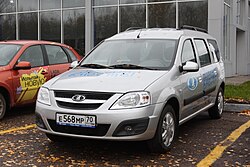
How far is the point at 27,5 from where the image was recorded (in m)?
19.5

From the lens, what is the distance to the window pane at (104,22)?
17.0 metres

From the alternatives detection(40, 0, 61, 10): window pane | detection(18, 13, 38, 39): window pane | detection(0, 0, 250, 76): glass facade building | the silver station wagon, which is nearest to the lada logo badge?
the silver station wagon

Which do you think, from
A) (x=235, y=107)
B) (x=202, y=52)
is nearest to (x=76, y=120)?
(x=202, y=52)

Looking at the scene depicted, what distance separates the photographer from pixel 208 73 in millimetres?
6406

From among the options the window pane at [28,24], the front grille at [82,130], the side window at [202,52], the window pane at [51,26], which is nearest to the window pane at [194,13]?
the window pane at [51,26]

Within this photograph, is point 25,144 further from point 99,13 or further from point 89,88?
point 99,13

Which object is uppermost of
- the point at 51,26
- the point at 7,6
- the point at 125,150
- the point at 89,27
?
the point at 7,6

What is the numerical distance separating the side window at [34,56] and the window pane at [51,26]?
10796mm

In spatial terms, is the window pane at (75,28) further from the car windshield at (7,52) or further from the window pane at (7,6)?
the car windshield at (7,52)

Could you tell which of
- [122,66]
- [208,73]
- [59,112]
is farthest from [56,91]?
[208,73]

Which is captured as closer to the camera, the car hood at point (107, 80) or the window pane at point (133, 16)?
the car hood at point (107, 80)

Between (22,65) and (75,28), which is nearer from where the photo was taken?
(22,65)

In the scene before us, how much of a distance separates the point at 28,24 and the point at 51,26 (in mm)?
1596

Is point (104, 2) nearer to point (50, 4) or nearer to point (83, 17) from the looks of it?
point (83, 17)
